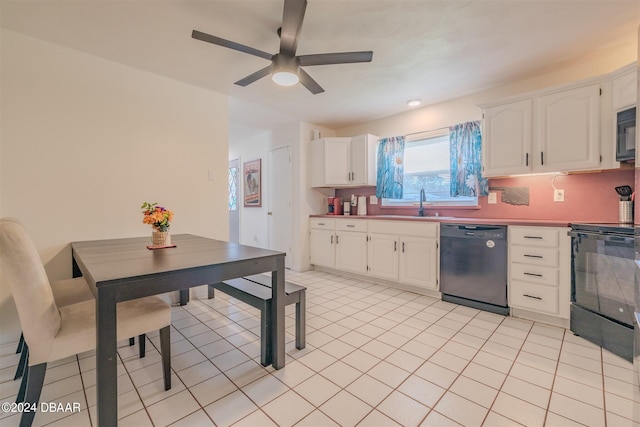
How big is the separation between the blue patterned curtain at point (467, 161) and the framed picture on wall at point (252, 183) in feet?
11.1

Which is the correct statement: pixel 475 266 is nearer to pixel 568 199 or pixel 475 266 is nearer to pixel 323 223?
pixel 568 199

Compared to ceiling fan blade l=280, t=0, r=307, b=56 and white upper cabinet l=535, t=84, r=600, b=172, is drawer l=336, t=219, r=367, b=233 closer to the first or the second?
white upper cabinet l=535, t=84, r=600, b=172

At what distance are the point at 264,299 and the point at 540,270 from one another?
243cm

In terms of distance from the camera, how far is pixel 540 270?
245 cm

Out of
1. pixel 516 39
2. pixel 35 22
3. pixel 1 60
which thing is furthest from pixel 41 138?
pixel 516 39

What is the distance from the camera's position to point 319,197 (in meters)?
4.74

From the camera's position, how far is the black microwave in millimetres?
2076

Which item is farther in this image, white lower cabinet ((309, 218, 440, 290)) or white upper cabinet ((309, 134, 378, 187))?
white upper cabinet ((309, 134, 378, 187))

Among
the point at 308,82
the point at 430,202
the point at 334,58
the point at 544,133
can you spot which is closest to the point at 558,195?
the point at 544,133

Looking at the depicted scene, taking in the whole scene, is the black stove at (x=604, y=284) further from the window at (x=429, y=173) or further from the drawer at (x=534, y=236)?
the window at (x=429, y=173)

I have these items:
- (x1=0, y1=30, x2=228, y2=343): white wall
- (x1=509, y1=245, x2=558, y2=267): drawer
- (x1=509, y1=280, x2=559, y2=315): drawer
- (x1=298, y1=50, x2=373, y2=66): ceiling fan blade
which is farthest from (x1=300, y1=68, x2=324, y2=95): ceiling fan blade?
(x1=509, y1=280, x2=559, y2=315): drawer

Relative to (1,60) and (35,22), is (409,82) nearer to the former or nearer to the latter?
(35,22)

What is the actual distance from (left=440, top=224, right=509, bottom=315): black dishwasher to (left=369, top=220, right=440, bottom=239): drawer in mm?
113

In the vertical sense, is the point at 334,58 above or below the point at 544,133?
above
